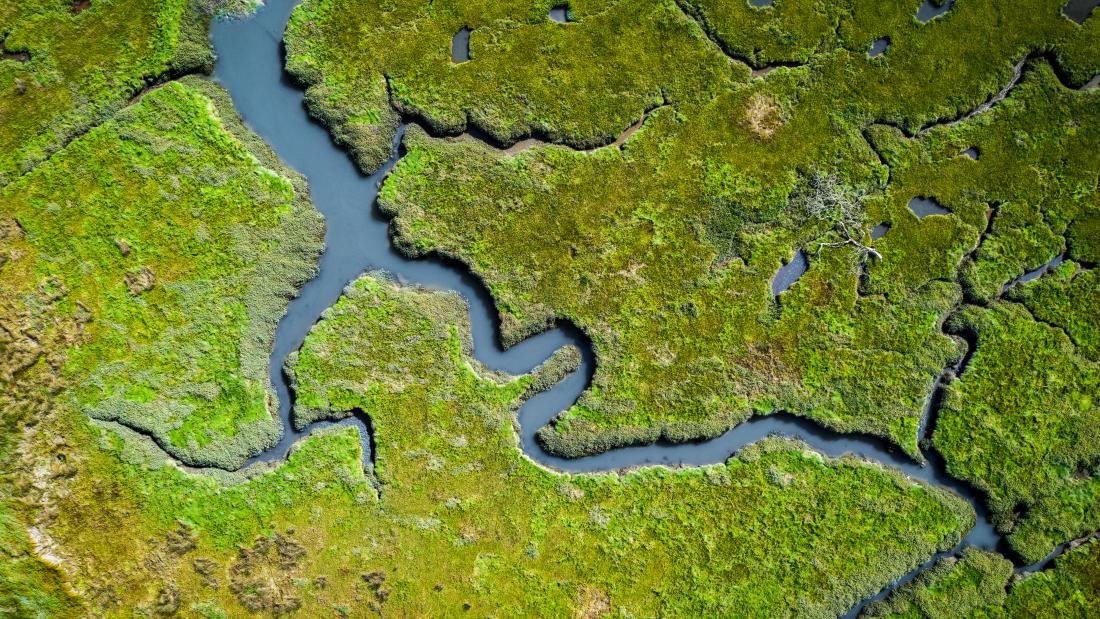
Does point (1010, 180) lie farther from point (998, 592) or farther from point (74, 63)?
point (74, 63)

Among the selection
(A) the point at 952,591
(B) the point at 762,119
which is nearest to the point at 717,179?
(B) the point at 762,119

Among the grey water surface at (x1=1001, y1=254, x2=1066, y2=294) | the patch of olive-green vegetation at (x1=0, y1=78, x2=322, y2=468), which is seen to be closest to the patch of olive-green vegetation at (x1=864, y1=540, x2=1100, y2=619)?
the grey water surface at (x1=1001, y1=254, x2=1066, y2=294)

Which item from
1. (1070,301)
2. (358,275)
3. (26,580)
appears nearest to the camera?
(26,580)

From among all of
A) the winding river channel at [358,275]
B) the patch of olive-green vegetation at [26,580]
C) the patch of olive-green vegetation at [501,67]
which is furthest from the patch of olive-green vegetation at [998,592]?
the patch of olive-green vegetation at [26,580]

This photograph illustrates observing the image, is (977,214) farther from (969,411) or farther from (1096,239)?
(969,411)

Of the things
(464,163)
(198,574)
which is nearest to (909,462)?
(464,163)

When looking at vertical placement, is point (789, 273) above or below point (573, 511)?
above

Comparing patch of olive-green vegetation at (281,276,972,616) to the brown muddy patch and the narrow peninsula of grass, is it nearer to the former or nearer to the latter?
the narrow peninsula of grass
